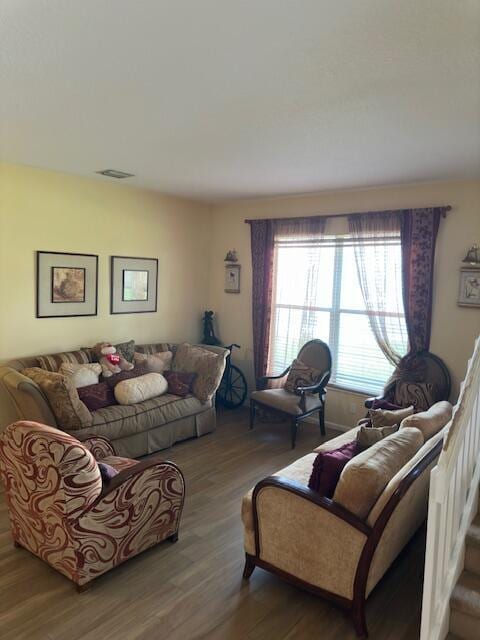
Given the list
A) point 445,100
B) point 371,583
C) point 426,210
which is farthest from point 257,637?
point 426,210

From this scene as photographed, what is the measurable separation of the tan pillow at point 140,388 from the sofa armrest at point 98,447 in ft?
3.16

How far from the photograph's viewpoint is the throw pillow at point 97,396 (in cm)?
416

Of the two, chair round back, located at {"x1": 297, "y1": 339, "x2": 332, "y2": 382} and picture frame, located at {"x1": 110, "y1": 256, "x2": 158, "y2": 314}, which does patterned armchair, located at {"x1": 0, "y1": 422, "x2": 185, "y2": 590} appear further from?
picture frame, located at {"x1": 110, "y1": 256, "x2": 158, "y2": 314}

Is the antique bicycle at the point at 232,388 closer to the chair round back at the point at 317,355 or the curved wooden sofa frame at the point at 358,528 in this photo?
the chair round back at the point at 317,355

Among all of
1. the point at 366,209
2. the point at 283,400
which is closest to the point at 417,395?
the point at 283,400

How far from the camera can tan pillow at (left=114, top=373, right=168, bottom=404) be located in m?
4.38

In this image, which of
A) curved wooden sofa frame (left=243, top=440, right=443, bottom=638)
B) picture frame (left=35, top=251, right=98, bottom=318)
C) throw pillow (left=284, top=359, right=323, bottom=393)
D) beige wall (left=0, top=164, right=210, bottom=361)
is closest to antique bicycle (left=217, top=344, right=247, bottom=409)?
beige wall (left=0, top=164, right=210, bottom=361)

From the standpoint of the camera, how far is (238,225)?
241 inches

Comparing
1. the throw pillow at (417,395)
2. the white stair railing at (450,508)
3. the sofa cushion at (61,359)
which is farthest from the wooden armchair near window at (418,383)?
the sofa cushion at (61,359)

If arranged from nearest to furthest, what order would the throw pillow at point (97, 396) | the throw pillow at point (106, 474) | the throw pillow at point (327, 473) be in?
1. the throw pillow at point (327, 473)
2. the throw pillow at point (106, 474)
3. the throw pillow at point (97, 396)

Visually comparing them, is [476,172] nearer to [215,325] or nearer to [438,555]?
[438,555]

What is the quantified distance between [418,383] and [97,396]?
307cm

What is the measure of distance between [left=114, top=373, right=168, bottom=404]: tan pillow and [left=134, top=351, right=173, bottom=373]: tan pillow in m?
0.17

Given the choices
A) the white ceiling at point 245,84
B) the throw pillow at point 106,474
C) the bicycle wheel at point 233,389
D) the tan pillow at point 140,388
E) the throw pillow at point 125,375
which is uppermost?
the white ceiling at point 245,84
